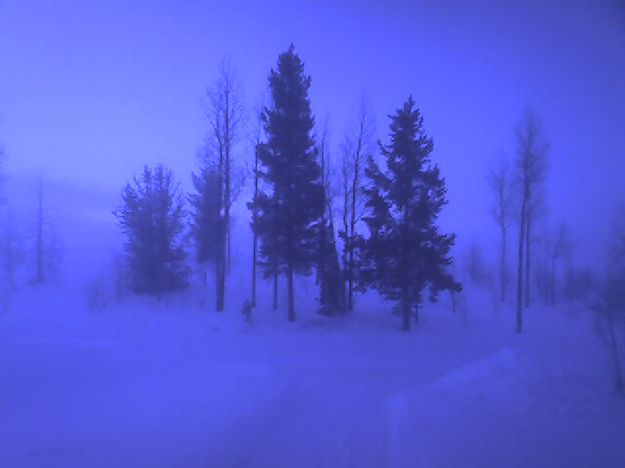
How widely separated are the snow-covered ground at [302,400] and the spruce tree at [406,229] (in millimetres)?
3334

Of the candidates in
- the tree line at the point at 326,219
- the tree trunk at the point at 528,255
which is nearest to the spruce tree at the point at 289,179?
the tree line at the point at 326,219

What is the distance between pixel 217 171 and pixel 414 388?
12.6 metres

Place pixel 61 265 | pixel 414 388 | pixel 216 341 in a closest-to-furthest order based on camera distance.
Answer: pixel 414 388 → pixel 216 341 → pixel 61 265

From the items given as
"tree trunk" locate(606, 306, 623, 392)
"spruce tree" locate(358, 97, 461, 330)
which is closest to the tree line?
"spruce tree" locate(358, 97, 461, 330)

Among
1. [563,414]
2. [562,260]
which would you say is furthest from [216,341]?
[562,260]

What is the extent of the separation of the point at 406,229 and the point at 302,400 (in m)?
9.25

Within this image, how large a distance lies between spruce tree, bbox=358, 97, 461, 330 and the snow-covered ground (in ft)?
10.9

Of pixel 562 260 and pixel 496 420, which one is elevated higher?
pixel 562 260

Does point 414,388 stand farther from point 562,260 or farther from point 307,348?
point 562,260

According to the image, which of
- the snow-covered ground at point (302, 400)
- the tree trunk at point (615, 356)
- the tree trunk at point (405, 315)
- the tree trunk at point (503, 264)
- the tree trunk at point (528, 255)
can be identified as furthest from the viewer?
the tree trunk at point (503, 264)

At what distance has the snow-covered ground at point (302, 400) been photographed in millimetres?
Result: 4406

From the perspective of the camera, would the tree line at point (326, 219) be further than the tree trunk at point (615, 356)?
Yes

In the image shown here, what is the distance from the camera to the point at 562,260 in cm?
1215

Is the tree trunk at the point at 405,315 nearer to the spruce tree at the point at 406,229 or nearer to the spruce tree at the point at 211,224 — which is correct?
the spruce tree at the point at 406,229
